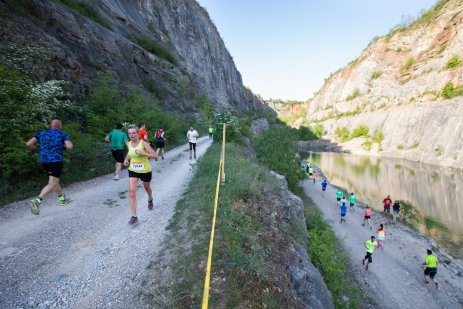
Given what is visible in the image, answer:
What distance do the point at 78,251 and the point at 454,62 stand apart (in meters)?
81.2

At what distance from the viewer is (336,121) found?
93875 millimetres

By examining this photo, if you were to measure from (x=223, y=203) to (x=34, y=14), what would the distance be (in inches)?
608

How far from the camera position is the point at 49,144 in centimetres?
535

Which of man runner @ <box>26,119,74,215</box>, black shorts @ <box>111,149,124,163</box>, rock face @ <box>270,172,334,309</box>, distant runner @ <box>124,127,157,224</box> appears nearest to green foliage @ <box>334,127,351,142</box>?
rock face @ <box>270,172,334,309</box>

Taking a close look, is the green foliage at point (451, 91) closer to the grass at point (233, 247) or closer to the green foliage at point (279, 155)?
the green foliage at point (279, 155)

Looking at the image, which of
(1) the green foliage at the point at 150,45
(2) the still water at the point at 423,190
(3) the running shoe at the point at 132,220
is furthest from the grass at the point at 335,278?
(1) the green foliage at the point at 150,45

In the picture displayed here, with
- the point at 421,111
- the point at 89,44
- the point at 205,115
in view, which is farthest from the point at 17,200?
the point at 421,111

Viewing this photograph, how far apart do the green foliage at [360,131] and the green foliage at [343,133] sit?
253 centimetres

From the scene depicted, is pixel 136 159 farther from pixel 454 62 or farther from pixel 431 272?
pixel 454 62

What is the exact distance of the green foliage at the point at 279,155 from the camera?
73.0 ft

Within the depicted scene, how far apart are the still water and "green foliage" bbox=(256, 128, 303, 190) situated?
10230 mm

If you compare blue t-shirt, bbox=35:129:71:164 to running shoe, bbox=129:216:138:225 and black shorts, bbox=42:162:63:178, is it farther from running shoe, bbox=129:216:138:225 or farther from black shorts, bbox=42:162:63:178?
running shoe, bbox=129:216:138:225

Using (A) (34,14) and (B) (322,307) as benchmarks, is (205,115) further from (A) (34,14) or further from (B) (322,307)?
(B) (322,307)

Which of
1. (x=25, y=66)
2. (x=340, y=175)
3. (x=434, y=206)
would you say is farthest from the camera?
(x=340, y=175)
